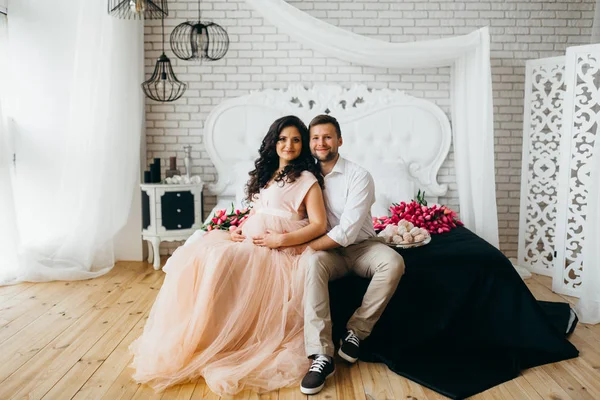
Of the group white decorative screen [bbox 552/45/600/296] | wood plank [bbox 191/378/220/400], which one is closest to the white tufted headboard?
white decorative screen [bbox 552/45/600/296]

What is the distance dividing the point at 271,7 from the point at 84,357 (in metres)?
2.52

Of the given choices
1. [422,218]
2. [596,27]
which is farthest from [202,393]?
[596,27]

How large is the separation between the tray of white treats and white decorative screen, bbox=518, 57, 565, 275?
164 centimetres

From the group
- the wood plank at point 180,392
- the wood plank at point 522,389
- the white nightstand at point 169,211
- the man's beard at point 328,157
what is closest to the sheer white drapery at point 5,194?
the white nightstand at point 169,211

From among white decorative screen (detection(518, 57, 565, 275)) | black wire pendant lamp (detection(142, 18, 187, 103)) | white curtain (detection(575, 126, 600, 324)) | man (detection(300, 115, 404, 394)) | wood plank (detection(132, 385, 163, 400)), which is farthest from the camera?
black wire pendant lamp (detection(142, 18, 187, 103))

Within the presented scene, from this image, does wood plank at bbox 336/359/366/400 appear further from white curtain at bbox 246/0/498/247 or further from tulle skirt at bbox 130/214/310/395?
white curtain at bbox 246/0/498/247

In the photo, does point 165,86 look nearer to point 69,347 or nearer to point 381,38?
point 381,38

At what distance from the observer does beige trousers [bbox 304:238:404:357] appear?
2490 mm

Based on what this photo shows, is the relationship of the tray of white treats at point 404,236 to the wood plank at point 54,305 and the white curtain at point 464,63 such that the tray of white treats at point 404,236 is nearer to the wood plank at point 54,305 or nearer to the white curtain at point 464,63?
the white curtain at point 464,63

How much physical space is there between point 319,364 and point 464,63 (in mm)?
2635

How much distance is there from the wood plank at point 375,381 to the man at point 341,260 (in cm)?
10

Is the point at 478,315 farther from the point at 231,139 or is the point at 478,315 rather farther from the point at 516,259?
the point at 231,139

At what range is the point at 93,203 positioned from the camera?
409 cm

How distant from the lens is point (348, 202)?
9.27 feet
